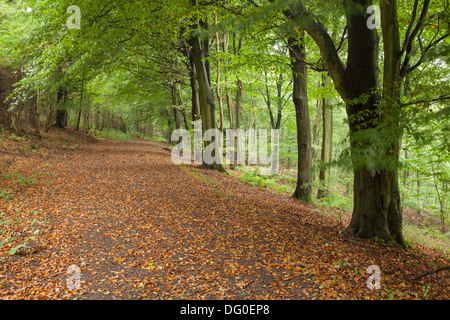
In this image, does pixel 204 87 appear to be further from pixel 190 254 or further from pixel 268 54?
pixel 190 254

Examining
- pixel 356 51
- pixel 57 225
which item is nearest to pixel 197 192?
pixel 57 225

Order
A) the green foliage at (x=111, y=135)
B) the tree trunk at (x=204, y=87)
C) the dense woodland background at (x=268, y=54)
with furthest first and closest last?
the green foliage at (x=111, y=135) → the tree trunk at (x=204, y=87) → the dense woodland background at (x=268, y=54)

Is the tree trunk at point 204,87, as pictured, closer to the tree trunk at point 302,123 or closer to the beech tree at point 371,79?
the tree trunk at point 302,123

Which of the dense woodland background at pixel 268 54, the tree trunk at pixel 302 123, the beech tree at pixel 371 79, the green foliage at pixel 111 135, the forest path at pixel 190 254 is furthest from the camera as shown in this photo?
the green foliage at pixel 111 135

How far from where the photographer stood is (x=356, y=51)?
5.31 meters

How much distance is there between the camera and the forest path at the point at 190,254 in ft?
12.5

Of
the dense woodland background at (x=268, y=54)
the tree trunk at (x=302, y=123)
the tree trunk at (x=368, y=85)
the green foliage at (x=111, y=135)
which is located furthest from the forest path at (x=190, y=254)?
the green foliage at (x=111, y=135)

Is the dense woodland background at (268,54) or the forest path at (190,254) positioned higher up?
the dense woodland background at (268,54)

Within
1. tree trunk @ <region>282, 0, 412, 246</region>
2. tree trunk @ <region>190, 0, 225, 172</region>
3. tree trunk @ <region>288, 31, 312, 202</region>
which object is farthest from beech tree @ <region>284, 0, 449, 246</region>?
tree trunk @ <region>190, 0, 225, 172</region>

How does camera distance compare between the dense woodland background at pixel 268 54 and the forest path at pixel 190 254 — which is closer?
the forest path at pixel 190 254

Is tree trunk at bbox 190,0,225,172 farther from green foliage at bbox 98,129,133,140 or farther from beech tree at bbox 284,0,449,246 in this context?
green foliage at bbox 98,129,133,140

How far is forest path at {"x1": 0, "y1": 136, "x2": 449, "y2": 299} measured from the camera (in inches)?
150
